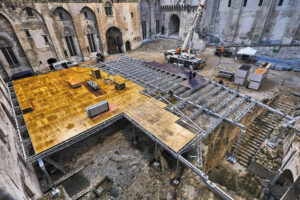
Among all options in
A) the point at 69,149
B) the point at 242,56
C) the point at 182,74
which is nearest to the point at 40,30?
the point at 69,149

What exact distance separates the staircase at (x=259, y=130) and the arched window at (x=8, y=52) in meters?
36.8

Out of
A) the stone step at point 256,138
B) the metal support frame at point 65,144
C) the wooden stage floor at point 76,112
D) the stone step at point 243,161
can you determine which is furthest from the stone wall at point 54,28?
the stone step at point 243,161

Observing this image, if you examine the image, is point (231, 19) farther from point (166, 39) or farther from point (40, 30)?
point (40, 30)

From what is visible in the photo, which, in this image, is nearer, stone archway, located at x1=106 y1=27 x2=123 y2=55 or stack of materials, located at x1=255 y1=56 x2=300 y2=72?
stack of materials, located at x1=255 y1=56 x2=300 y2=72

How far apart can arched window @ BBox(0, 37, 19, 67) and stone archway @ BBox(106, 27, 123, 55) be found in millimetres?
18935

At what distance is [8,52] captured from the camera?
2547cm

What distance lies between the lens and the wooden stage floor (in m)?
11.8

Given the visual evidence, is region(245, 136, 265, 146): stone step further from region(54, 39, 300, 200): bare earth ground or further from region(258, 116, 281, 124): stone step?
region(54, 39, 300, 200): bare earth ground

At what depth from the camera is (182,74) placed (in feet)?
74.2

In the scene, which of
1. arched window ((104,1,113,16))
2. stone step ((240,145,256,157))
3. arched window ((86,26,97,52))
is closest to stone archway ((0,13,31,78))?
arched window ((86,26,97,52))

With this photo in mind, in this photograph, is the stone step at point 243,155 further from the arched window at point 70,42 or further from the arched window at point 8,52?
the arched window at point 8,52

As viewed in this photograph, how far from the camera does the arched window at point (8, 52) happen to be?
81.1ft

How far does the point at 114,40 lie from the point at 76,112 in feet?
98.6

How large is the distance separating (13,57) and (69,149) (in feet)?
77.7
